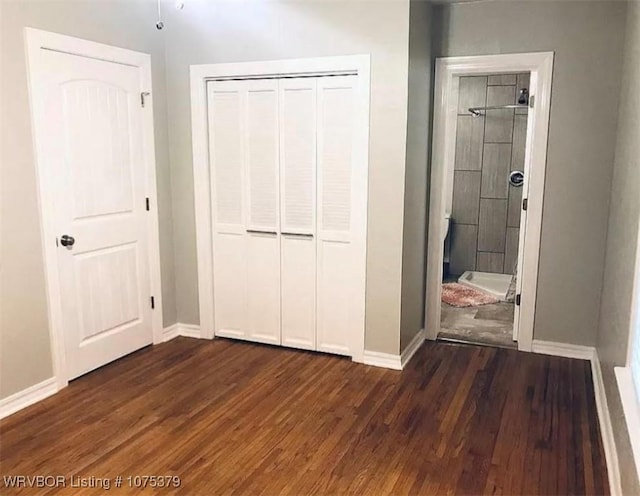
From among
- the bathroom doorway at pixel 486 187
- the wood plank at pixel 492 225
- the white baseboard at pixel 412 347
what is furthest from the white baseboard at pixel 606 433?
the wood plank at pixel 492 225

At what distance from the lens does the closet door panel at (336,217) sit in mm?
3547

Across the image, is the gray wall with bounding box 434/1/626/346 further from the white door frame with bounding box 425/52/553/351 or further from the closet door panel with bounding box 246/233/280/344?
the closet door panel with bounding box 246/233/280/344

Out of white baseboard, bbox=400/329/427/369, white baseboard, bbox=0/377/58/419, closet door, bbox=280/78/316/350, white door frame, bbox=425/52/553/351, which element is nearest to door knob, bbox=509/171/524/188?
white door frame, bbox=425/52/553/351

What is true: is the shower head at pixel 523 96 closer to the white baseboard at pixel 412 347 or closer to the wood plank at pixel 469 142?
the wood plank at pixel 469 142

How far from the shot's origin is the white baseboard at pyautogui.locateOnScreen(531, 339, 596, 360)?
379 cm

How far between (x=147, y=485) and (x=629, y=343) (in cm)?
213

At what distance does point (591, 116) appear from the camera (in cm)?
356

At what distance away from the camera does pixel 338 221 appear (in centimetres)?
368

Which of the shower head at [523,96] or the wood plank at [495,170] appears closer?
the shower head at [523,96]

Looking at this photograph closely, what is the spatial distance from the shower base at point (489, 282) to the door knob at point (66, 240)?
12.6ft

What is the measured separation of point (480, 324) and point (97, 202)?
10.2ft

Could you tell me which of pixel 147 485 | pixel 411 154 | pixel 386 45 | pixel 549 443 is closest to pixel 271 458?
pixel 147 485

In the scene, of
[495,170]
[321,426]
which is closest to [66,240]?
[321,426]

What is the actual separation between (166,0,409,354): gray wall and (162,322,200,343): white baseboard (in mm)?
1023
